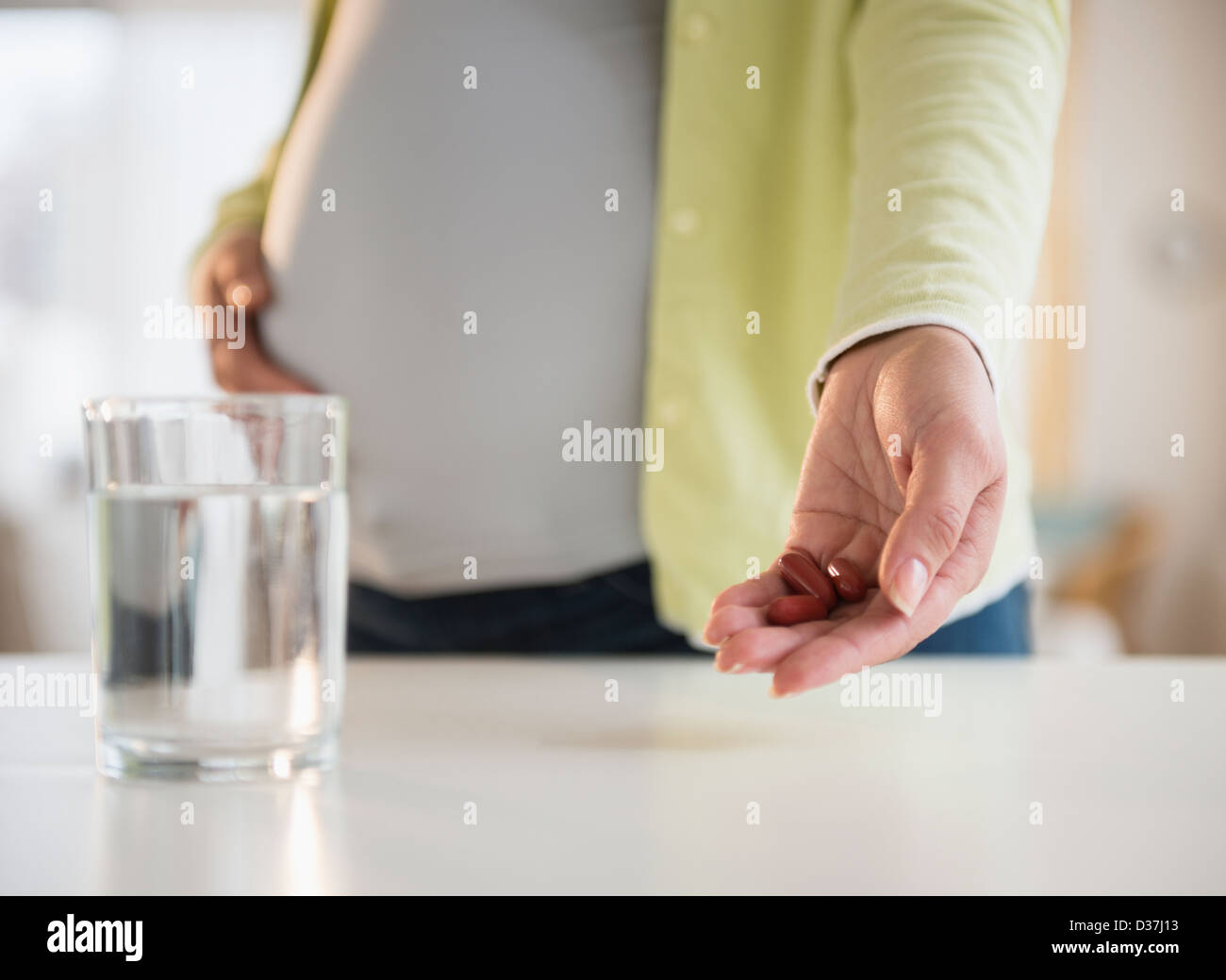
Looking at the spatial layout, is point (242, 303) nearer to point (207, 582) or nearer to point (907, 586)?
point (207, 582)

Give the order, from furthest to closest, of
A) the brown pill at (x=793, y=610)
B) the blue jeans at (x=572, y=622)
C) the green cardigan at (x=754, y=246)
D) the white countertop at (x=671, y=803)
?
the blue jeans at (x=572, y=622) → the green cardigan at (x=754, y=246) → the brown pill at (x=793, y=610) → the white countertop at (x=671, y=803)

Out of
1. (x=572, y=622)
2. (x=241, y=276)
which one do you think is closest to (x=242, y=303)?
(x=241, y=276)

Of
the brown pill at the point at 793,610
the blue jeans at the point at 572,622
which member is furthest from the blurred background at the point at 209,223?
the brown pill at the point at 793,610

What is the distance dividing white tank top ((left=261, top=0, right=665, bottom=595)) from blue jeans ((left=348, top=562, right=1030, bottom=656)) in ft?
0.05

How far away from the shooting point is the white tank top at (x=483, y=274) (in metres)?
0.79

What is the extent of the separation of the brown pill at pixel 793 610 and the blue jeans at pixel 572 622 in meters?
0.35

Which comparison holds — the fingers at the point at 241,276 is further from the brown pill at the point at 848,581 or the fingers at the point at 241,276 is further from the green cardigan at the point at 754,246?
the brown pill at the point at 848,581

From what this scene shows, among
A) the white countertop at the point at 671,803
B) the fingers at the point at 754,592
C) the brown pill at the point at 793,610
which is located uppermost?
the fingers at the point at 754,592

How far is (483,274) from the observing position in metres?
0.80
